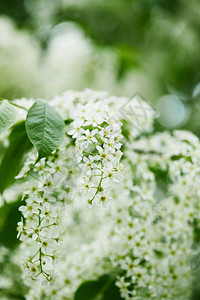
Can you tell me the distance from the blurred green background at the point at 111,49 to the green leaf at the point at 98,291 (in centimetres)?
105

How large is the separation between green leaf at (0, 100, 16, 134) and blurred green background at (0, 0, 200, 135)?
3.02 ft

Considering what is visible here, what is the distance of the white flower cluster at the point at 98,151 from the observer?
0.86m

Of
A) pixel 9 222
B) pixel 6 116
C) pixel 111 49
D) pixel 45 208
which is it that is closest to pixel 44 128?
pixel 6 116

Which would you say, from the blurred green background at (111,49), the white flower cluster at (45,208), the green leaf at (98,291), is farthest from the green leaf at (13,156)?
the blurred green background at (111,49)

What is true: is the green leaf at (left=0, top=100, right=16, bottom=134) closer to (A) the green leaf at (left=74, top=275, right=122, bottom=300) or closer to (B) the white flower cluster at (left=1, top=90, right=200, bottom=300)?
(B) the white flower cluster at (left=1, top=90, right=200, bottom=300)

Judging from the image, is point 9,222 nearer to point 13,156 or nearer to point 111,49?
point 13,156

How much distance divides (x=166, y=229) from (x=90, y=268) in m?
0.29

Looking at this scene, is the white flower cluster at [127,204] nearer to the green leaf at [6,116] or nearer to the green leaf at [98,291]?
the green leaf at [98,291]

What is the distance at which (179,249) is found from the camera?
120 centimetres

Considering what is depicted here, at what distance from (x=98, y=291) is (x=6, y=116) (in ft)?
2.04

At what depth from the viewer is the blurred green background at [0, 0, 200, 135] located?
86.7 inches

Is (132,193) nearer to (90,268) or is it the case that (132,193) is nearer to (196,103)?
(90,268)

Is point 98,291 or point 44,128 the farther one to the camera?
point 98,291

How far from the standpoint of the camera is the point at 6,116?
2.83ft
